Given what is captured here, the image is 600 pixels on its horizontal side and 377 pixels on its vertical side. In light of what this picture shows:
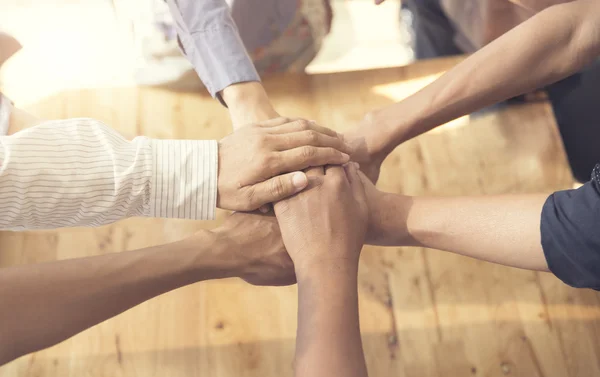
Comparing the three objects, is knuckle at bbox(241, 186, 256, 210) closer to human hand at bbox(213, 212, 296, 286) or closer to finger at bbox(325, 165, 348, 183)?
human hand at bbox(213, 212, 296, 286)

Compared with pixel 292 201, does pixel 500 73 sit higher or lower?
higher

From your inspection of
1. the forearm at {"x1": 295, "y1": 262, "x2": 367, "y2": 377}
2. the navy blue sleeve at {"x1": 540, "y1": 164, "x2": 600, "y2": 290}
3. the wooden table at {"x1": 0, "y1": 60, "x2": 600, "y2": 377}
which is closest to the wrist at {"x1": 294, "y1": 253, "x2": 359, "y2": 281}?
the forearm at {"x1": 295, "y1": 262, "x2": 367, "y2": 377}

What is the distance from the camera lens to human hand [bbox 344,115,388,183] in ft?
3.92

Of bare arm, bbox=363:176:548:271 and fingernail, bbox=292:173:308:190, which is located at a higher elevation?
fingernail, bbox=292:173:308:190

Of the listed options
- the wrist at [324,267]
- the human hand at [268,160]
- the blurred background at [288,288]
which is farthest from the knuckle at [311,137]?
the blurred background at [288,288]

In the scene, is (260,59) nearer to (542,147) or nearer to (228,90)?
(228,90)

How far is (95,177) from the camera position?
100cm

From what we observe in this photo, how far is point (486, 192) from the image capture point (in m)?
1.36

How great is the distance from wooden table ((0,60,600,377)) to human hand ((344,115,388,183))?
0.60 feet

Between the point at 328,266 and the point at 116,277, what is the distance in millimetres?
355

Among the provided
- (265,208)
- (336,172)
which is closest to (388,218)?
(336,172)

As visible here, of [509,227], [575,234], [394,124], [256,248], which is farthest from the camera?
[394,124]

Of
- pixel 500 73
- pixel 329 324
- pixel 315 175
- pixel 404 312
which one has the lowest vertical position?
pixel 404 312

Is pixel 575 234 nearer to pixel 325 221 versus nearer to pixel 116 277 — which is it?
pixel 325 221
